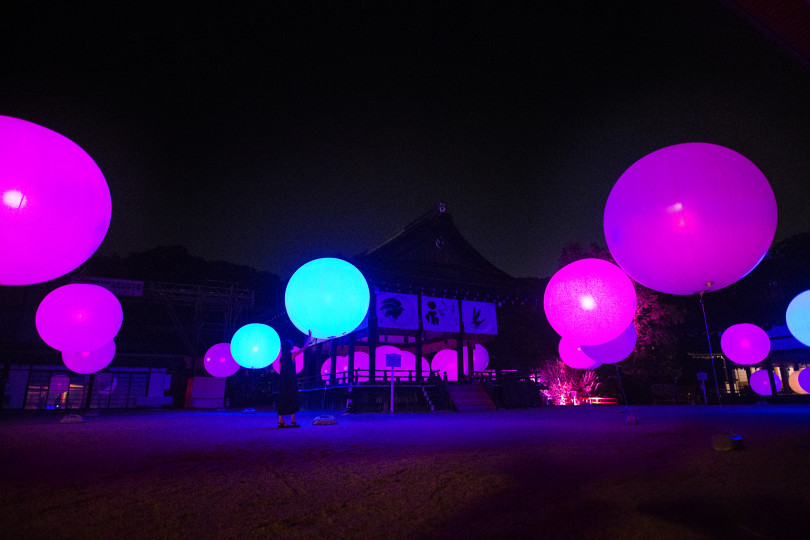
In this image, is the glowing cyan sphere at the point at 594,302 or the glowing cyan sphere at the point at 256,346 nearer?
the glowing cyan sphere at the point at 594,302

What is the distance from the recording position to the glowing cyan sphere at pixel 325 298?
23.8ft

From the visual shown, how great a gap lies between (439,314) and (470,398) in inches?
135

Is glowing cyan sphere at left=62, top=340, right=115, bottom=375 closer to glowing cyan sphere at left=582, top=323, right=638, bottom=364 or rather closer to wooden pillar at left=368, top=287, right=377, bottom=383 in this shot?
wooden pillar at left=368, top=287, right=377, bottom=383

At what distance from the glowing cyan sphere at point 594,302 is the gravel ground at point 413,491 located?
194cm

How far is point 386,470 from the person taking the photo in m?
3.52

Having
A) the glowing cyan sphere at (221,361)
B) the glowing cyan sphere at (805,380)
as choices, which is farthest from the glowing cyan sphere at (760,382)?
the glowing cyan sphere at (221,361)

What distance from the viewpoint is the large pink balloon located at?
415cm

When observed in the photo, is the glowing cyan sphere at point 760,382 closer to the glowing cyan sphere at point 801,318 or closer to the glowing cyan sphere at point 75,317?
the glowing cyan sphere at point 801,318

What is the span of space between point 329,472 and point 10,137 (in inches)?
→ 149

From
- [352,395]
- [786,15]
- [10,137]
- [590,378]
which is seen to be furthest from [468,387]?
[10,137]

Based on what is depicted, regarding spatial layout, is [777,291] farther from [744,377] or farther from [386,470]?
[386,470]

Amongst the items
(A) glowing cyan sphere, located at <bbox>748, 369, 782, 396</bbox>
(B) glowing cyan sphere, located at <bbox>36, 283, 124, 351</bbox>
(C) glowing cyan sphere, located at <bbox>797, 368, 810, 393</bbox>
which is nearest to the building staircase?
(C) glowing cyan sphere, located at <bbox>797, 368, 810, 393</bbox>

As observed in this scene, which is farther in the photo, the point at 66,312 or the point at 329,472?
→ the point at 66,312

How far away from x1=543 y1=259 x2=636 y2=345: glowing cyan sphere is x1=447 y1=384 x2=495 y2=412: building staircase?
895cm
